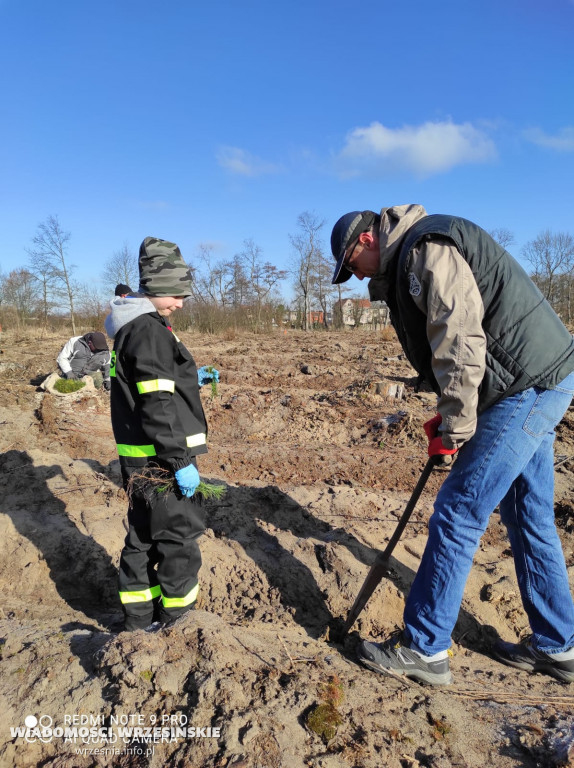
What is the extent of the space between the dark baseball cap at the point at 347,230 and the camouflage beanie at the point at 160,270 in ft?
2.93

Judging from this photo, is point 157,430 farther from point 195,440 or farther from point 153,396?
point 195,440

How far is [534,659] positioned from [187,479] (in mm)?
2006

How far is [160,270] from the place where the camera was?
8.87 ft

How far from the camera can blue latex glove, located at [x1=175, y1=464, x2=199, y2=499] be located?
2.54 m

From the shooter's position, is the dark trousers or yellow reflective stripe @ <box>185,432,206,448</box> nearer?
the dark trousers

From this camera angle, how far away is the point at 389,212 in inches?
91.4

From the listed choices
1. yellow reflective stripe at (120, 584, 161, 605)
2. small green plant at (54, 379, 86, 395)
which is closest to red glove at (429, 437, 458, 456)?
yellow reflective stripe at (120, 584, 161, 605)

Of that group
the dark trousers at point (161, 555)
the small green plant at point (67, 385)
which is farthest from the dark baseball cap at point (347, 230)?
the small green plant at point (67, 385)

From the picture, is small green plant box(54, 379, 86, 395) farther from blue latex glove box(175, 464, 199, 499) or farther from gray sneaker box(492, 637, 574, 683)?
gray sneaker box(492, 637, 574, 683)

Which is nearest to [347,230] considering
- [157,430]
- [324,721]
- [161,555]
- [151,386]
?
[151,386]

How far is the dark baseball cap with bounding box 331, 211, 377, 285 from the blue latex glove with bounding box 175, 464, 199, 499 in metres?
1.25

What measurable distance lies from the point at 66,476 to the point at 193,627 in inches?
117

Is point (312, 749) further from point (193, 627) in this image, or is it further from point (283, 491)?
point (283, 491)

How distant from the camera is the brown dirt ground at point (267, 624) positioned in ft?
5.96
